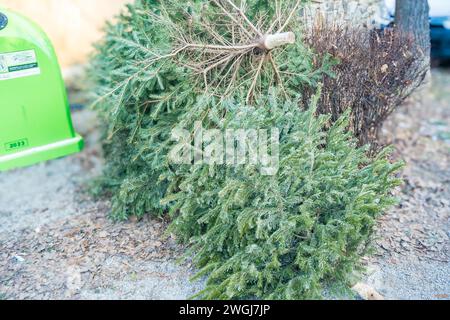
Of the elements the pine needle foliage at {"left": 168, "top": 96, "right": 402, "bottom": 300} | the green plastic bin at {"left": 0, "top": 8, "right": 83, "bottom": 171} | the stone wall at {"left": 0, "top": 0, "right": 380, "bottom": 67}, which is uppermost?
the stone wall at {"left": 0, "top": 0, "right": 380, "bottom": 67}

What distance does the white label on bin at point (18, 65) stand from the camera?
3.87 metres

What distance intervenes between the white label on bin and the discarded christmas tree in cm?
68

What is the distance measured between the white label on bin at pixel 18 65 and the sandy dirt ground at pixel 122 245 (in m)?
1.30

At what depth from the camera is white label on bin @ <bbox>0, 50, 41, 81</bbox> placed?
3.87 metres

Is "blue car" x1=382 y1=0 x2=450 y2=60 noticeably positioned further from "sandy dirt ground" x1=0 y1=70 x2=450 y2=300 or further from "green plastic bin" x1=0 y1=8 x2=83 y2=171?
"green plastic bin" x1=0 y1=8 x2=83 y2=171

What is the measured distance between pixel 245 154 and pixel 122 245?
1.34 m

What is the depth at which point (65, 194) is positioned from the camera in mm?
4984

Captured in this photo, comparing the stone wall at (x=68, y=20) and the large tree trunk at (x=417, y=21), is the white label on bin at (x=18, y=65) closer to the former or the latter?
the large tree trunk at (x=417, y=21)

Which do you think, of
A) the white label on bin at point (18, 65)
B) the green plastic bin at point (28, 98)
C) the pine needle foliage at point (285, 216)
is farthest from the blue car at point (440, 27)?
the white label on bin at point (18, 65)

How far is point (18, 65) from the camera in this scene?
394 centimetres

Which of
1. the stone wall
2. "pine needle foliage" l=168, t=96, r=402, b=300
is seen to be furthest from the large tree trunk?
the stone wall
